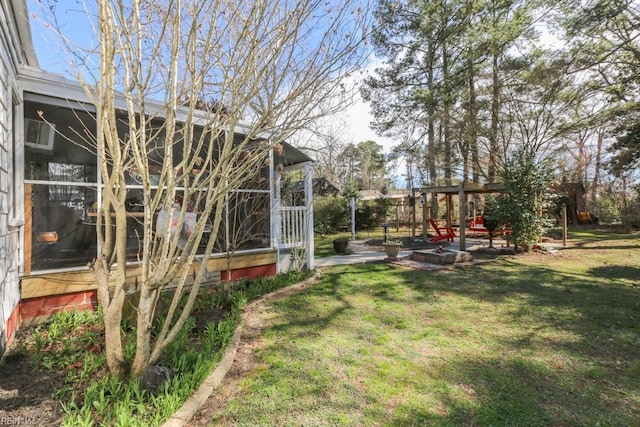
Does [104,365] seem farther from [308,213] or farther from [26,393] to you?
[308,213]

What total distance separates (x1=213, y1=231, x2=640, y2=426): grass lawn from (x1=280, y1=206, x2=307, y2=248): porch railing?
1.30m

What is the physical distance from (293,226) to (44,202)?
4119mm

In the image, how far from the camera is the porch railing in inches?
264

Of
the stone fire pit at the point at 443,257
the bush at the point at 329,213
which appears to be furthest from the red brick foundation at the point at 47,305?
the bush at the point at 329,213

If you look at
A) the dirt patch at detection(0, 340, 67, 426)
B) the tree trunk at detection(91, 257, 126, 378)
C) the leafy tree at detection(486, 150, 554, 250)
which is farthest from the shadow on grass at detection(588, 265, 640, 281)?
the dirt patch at detection(0, 340, 67, 426)

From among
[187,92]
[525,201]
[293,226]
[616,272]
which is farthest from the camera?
[525,201]

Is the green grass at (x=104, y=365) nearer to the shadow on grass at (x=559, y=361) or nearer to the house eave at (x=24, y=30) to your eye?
the shadow on grass at (x=559, y=361)

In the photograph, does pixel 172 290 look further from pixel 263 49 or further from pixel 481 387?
pixel 481 387

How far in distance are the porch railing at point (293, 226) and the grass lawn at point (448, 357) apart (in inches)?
51.3

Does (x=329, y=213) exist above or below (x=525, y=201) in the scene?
below

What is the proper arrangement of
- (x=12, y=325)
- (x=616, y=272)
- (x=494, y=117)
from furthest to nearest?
(x=494, y=117) < (x=616, y=272) < (x=12, y=325)

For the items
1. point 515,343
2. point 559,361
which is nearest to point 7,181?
point 515,343

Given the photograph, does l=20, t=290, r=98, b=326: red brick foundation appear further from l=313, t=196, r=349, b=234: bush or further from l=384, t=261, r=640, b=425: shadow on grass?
l=313, t=196, r=349, b=234: bush

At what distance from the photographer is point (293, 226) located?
679cm
